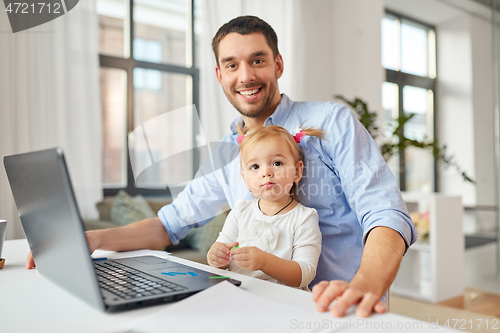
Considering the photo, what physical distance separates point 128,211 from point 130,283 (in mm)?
1991

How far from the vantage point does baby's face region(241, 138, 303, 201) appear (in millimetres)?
1065

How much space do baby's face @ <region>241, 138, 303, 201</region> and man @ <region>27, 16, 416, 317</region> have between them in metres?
0.09

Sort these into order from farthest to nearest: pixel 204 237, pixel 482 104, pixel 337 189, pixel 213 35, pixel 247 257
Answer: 1. pixel 482 104
2. pixel 213 35
3. pixel 204 237
4. pixel 337 189
5. pixel 247 257

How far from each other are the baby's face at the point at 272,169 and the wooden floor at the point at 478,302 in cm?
223

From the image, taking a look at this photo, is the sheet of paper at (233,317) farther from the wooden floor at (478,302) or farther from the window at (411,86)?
the window at (411,86)

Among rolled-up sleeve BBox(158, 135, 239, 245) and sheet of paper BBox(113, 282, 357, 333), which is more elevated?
rolled-up sleeve BBox(158, 135, 239, 245)

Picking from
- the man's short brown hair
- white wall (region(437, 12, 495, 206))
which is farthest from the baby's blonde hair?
white wall (region(437, 12, 495, 206))

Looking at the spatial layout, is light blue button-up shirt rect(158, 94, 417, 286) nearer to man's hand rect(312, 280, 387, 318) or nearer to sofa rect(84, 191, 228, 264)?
man's hand rect(312, 280, 387, 318)

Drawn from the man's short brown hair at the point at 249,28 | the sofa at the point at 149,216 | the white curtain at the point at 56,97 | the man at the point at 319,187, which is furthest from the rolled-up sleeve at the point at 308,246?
the white curtain at the point at 56,97

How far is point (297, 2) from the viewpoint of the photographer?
3.96 m

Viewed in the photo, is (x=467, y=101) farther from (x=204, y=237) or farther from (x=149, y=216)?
(x=149, y=216)

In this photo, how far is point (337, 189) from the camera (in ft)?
3.72

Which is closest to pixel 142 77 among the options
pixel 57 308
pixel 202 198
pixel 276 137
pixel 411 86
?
pixel 202 198

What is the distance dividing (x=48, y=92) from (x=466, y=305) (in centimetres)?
322
